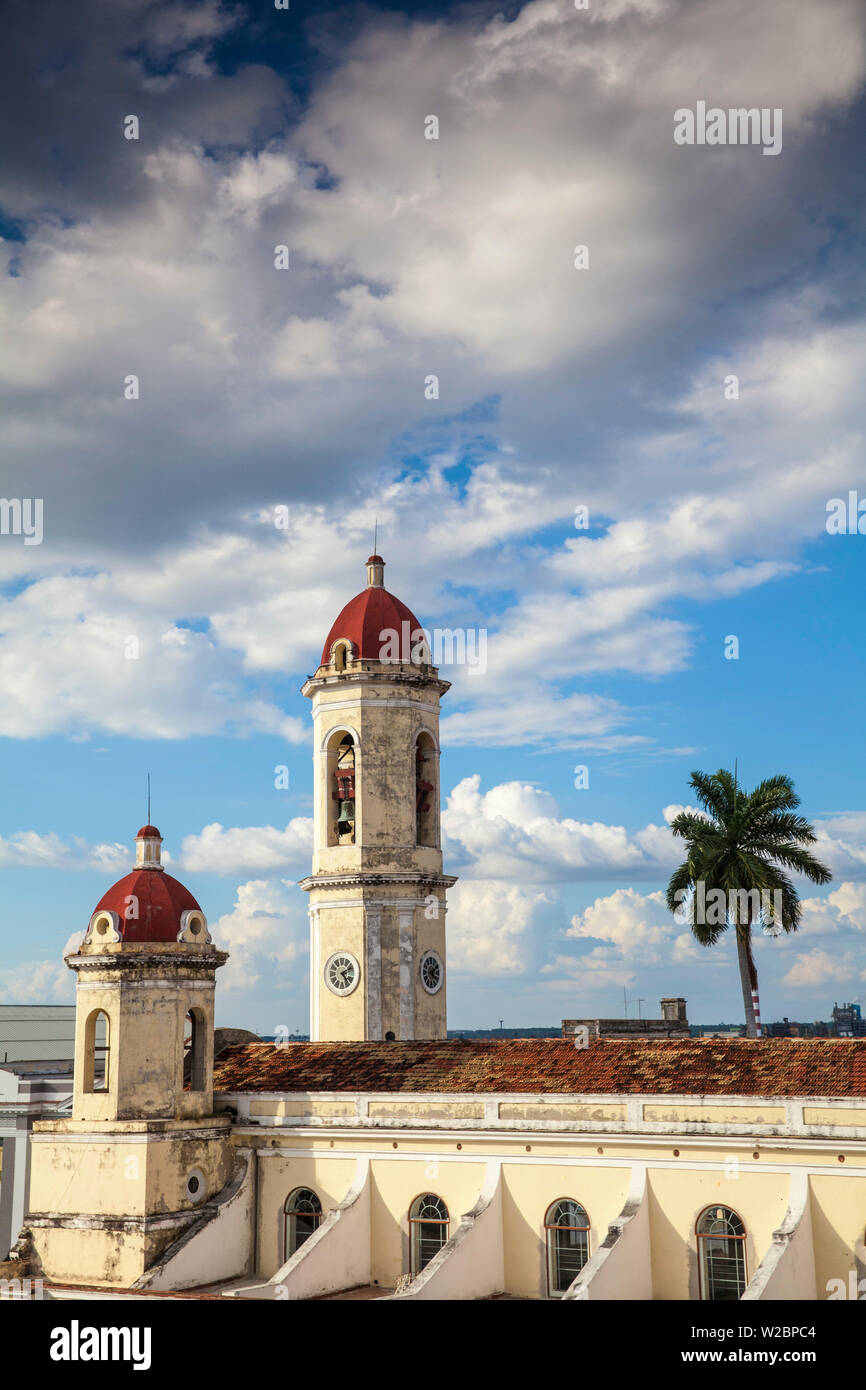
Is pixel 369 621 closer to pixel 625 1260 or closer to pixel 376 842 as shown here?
pixel 376 842

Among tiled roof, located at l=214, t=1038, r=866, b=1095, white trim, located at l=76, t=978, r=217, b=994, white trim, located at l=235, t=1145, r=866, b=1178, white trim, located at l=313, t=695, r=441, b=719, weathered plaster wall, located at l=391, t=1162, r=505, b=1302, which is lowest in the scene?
weathered plaster wall, located at l=391, t=1162, r=505, b=1302

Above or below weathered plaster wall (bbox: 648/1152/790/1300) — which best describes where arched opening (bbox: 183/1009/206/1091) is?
above

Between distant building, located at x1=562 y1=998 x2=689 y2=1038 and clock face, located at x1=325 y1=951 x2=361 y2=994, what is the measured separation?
33.0 ft

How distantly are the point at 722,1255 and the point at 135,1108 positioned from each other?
12373 mm

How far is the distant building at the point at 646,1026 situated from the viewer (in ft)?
148

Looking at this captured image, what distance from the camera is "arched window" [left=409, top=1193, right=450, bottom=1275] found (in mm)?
26750

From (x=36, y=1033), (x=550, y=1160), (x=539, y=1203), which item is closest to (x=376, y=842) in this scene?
(x=550, y=1160)

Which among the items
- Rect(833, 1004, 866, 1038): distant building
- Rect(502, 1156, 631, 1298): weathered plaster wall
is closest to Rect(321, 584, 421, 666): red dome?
Rect(502, 1156, 631, 1298): weathered plaster wall

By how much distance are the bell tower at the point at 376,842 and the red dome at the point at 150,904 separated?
258 inches

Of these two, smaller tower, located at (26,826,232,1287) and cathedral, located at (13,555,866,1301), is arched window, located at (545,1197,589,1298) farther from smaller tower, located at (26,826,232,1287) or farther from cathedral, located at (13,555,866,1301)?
smaller tower, located at (26,826,232,1287)

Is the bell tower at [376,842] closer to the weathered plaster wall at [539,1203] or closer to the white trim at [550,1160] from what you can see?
the white trim at [550,1160]

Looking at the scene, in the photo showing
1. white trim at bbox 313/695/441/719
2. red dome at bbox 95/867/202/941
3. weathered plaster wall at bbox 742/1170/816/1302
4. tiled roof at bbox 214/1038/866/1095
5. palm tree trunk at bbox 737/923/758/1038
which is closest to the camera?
weathered plaster wall at bbox 742/1170/816/1302

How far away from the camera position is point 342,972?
3609 centimetres
